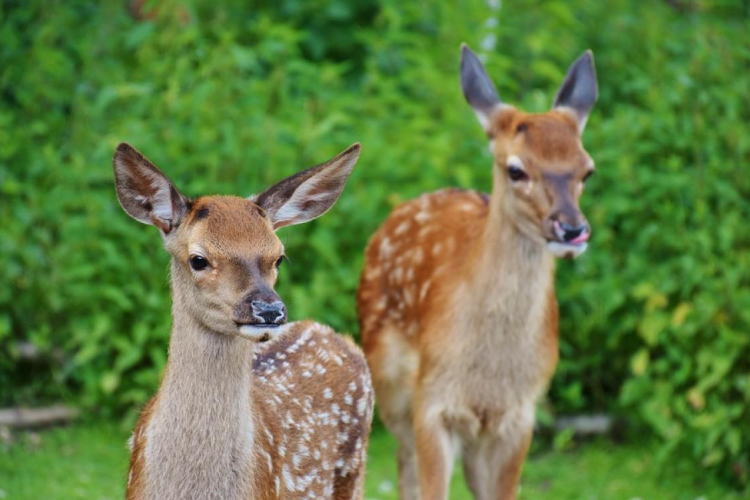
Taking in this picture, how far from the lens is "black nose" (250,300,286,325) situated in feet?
14.0

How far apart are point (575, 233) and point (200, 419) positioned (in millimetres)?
2090

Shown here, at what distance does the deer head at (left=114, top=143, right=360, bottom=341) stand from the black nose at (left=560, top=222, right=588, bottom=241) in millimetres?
1328

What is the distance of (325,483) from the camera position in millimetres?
5195

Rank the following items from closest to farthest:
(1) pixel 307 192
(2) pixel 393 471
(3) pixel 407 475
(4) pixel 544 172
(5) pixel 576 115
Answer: (1) pixel 307 192, (4) pixel 544 172, (5) pixel 576 115, (3) pixel 407 475, (2) pixel 393 471

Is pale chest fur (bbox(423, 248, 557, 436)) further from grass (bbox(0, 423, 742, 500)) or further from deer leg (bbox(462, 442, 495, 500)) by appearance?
grass (bbox(0, 423, 742, 500))

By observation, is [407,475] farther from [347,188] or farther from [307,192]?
[307,192]

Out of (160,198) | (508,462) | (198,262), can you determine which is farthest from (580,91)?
(198,262)

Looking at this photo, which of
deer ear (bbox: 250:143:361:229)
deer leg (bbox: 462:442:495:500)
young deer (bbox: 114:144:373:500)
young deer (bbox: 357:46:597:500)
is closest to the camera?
young deer (bbox: 114:144:373:500)

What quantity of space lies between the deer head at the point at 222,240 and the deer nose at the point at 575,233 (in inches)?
52.3

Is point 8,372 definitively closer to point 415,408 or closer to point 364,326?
point 364,326

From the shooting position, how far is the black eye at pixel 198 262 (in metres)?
4.50

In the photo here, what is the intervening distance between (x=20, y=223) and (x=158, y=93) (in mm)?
1386

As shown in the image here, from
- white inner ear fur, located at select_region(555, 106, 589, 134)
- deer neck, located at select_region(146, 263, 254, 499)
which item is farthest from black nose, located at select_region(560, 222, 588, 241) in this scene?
deer neck, located at select_region(146, 263, 254, 499)

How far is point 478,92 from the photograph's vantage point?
22.4ft
